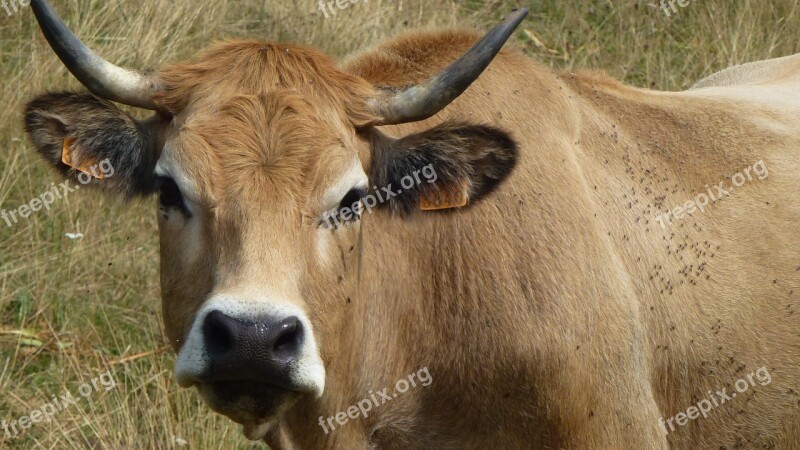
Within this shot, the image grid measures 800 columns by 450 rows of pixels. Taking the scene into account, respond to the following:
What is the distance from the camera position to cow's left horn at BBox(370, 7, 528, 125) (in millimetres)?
4594

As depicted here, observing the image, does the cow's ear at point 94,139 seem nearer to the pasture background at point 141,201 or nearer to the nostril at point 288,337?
the pasture background at point 141,201

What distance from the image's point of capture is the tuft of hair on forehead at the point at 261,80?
464 cm

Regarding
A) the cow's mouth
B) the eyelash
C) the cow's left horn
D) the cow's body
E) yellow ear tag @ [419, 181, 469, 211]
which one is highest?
the cow's left horn

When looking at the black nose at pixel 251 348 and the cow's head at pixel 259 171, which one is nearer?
the black nose at pixel 251 348

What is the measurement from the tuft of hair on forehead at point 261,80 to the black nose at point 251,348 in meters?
1.07

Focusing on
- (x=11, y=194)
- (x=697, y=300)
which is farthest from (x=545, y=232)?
(x=11, y=194)

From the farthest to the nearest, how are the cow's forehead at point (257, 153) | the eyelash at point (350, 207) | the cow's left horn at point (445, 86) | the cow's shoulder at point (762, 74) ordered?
the cow's shoulder at point (762, 74) → the cow's left horn at point (445, 86) → the eyelash at point (350, 207) → the cow's forehead at point (257, 153)

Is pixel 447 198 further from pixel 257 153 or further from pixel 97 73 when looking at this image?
pixel 97 73

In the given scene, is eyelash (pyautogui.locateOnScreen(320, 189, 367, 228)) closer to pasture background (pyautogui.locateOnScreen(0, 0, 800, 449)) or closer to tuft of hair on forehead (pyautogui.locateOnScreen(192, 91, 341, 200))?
tuft of hair on forehead (pyautogui.locateOnScreen(192, 91, 341, 200))

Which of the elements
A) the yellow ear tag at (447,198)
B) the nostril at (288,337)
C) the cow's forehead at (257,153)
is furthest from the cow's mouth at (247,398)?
the yellow ear tag at (447,198)

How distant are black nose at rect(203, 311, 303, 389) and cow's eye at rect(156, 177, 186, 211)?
720 mm

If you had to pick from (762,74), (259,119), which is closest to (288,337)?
Answer: (259,119)

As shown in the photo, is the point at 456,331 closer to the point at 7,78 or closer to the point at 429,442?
the point at 429,442

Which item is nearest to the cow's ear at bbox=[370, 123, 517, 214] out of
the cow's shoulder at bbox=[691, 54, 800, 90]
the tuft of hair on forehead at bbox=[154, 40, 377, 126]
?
the tuft of hair on forehead at bbox=[154, 40, 377, 126]
